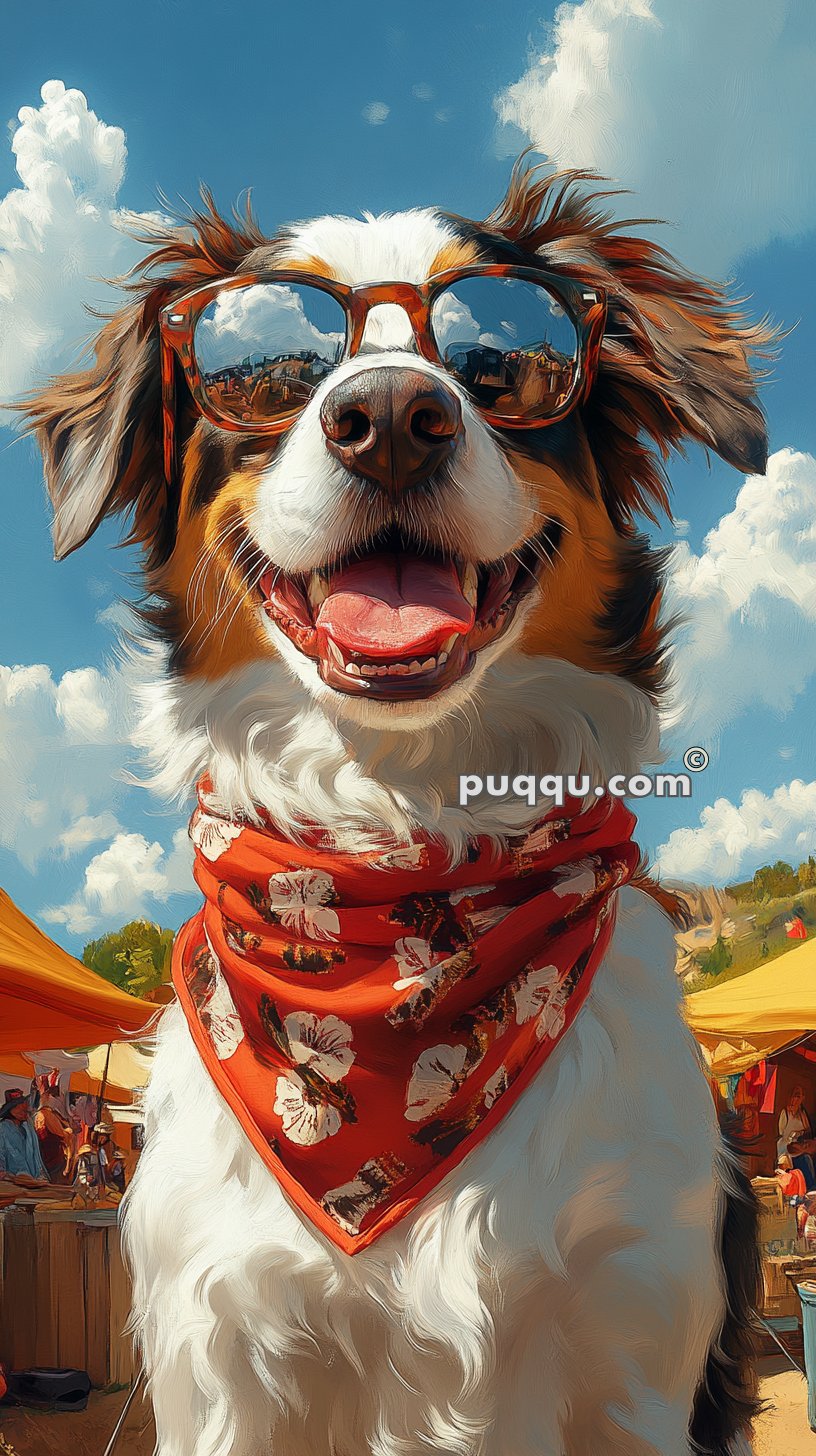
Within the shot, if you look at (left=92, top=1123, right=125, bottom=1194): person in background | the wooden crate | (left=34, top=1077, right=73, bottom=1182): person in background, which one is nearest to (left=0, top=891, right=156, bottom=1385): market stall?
the wooden crate

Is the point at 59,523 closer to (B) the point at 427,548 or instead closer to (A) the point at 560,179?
(B) the point at 427,548

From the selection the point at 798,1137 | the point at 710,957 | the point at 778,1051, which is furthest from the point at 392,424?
the point at 798,1137

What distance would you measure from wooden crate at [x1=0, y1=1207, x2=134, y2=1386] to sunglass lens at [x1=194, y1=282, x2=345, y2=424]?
5.93 m

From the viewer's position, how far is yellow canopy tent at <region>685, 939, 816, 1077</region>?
7617 millimetres

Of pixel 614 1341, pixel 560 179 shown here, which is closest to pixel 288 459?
pixel 560 179

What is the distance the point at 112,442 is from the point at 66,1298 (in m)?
6.08

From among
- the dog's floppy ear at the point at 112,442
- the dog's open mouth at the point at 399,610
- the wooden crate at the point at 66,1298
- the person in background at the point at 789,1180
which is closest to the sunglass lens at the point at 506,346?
the dog's open mouth at the point at 399,610

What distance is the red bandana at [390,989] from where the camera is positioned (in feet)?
6.57

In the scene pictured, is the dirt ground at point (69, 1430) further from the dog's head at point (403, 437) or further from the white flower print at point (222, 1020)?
the dog's head at point (403, 437)

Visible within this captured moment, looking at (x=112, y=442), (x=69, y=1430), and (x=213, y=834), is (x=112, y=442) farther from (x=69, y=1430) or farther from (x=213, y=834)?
(x=69, y=1430)

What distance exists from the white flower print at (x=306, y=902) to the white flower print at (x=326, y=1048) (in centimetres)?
15

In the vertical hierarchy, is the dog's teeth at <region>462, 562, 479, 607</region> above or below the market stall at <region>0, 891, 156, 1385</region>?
above

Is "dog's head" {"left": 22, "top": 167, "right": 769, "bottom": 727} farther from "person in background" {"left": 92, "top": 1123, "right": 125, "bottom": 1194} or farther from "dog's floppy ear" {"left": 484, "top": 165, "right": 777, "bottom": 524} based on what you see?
"person in background" {"left": 92, "top": 1123, "right": 125, "bottom": 1194}

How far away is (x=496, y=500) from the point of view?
195 cm
